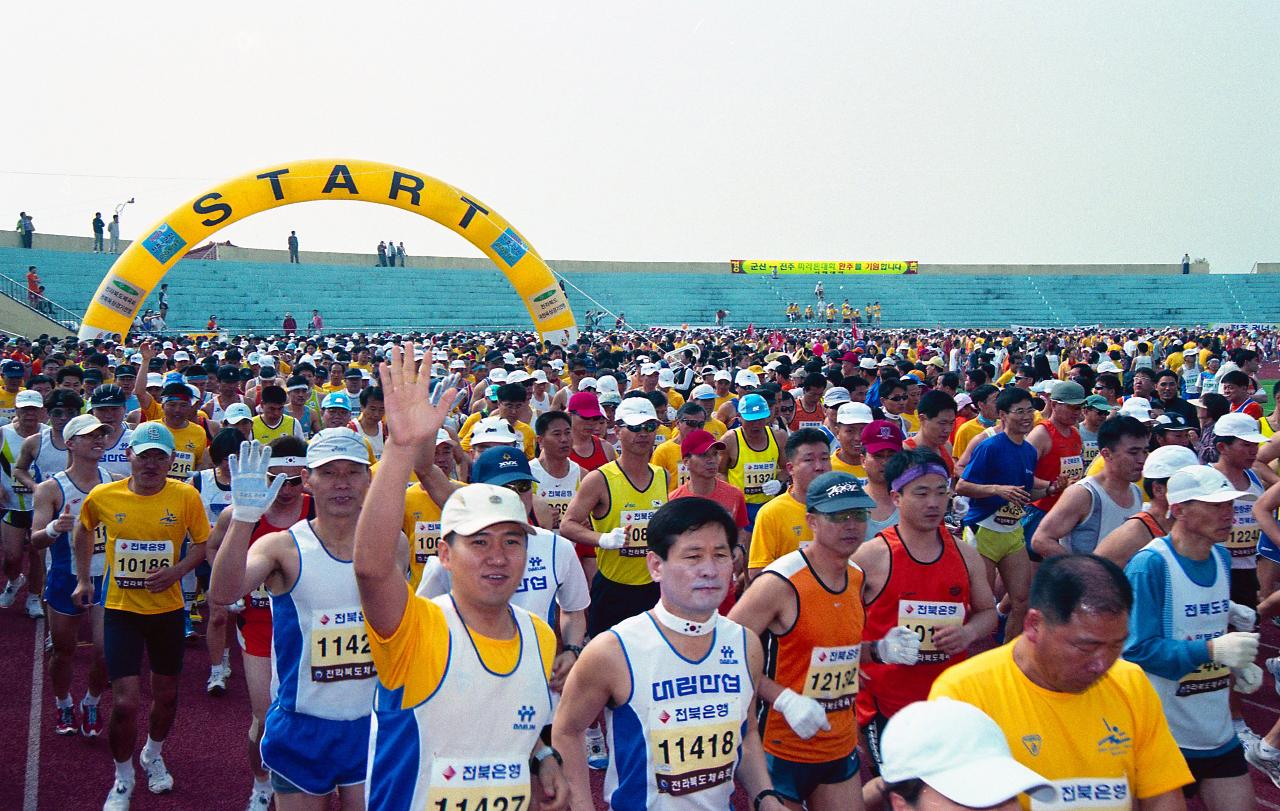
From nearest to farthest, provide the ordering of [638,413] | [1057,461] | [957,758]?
1. [957,758]
2. [638,413]
3. [1057,461]

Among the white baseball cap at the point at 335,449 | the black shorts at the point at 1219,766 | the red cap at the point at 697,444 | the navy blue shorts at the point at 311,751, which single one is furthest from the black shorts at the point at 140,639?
the black shorts at the point at 1219,766

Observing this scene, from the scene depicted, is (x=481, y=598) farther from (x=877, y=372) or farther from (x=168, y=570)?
(x=877, y=372)

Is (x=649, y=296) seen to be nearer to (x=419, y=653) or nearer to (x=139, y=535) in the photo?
(x=139, y=535)

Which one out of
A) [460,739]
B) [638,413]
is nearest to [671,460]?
[638,413]

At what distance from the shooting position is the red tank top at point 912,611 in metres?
4.37

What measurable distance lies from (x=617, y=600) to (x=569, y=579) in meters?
1.58

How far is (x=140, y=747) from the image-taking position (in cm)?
642

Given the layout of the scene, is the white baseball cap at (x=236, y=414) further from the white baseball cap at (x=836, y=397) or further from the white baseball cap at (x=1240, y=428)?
the white baseball cap at (x=1240, y=428)

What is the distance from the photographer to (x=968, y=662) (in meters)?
2.91

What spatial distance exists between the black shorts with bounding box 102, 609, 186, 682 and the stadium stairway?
33.1m

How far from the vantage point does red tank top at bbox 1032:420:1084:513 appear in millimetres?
8195

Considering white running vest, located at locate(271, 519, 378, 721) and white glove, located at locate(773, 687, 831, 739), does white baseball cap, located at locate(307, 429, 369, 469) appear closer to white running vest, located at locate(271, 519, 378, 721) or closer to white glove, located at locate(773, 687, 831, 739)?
white running vest, located at locate(271, 519, 378, 721)

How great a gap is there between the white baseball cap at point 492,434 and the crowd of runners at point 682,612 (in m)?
0.04

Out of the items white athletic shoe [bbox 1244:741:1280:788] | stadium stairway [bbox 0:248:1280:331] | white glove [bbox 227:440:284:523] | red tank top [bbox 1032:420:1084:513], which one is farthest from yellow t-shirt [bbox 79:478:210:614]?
→ stadium stairway [bbox 0:248:1280:331]
